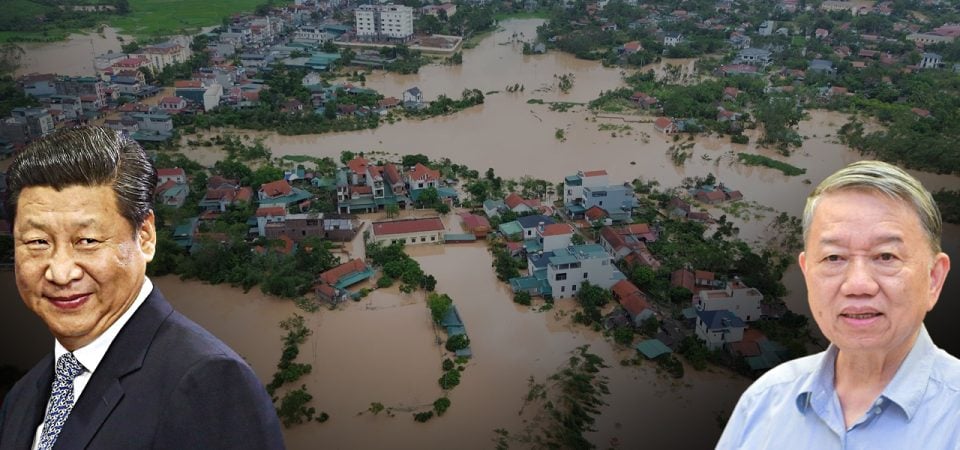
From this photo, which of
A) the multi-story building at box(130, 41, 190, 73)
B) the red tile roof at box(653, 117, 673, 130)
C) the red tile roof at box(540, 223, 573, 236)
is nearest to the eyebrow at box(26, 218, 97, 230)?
the red tile roof at box(540, 223, 573, 236)

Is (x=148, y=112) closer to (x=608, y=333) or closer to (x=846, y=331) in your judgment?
(x=608, y=333)

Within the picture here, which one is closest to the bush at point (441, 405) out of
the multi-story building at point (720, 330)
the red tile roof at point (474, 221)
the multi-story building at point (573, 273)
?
the multi-story building at point (573, 273)

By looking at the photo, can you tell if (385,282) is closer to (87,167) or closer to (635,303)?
(635,303)

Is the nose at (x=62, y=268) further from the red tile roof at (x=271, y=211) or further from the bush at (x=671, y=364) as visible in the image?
the red tile roof at (x=271, y=211)

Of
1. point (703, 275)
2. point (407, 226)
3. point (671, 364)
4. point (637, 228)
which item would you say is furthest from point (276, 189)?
point (671, 364)

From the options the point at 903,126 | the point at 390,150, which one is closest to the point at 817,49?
the point at 903,126
